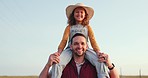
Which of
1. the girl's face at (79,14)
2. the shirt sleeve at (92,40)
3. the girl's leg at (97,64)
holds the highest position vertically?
the girl's face at (79,14)

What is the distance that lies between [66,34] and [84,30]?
366 mm

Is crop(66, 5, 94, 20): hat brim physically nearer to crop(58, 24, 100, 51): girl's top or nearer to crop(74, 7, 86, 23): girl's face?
crop(74, 7, 86, 23): girl's face

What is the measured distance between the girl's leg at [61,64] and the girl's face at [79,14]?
69cm

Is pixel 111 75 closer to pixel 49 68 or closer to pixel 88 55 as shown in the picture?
pixel 88 55

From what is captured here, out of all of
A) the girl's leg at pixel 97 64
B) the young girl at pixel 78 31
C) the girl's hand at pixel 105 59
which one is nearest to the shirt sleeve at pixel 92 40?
the young girl at pixel 78 31

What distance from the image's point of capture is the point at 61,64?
212 inches

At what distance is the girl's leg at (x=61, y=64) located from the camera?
530 centimetres

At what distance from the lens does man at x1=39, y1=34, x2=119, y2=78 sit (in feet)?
17.5

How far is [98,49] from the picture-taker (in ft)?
A: 19.3

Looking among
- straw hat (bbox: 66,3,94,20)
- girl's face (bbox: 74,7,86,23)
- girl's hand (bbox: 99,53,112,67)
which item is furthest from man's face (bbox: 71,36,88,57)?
straw hat (bbox: 66,3,94,20)

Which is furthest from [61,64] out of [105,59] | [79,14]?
[79,14]

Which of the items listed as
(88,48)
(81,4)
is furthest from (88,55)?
(81,4)

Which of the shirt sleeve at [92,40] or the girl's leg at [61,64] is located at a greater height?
the shirt sleeve at [92,40]

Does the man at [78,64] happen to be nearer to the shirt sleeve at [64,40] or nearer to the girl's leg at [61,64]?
the girl's leg at [61,64]
